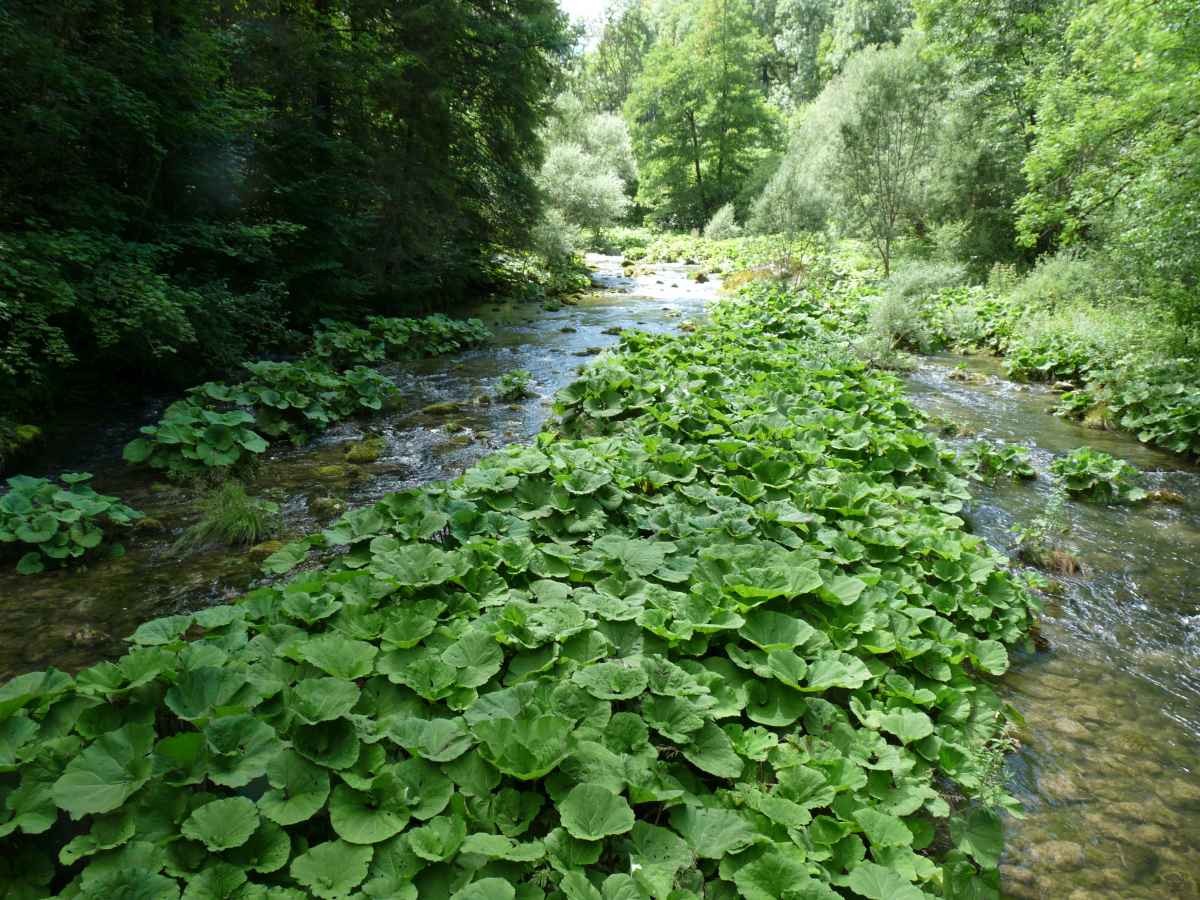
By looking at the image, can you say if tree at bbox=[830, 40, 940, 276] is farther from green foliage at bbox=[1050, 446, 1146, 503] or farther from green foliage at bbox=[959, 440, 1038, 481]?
green foliage at bbox=[1050, 446, 1146, 503]

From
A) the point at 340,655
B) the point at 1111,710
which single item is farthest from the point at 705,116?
the point at 340,655

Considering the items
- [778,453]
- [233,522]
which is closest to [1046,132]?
[778,453]

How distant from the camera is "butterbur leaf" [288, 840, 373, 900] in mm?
1843

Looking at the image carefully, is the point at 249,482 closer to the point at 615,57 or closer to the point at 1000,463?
the point at 1000,463

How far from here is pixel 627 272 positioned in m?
27.4

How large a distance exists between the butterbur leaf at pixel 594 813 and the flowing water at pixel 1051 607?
1.72 m

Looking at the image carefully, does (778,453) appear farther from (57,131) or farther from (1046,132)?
(1046,132)

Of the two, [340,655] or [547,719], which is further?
[340,655]

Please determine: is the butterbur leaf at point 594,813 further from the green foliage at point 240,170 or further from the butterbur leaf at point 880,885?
the green foliage at point 240,170

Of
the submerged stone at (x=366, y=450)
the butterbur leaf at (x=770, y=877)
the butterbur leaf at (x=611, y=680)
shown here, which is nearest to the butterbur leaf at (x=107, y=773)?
the butterbur leaf at (x=611, y=680)

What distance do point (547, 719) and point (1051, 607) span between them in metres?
Result: 4.11

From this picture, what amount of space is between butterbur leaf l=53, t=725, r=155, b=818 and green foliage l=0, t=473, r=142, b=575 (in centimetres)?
318

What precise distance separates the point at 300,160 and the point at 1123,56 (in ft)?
46.3

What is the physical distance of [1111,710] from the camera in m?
3.55
